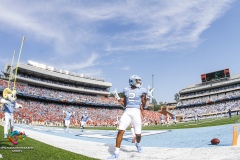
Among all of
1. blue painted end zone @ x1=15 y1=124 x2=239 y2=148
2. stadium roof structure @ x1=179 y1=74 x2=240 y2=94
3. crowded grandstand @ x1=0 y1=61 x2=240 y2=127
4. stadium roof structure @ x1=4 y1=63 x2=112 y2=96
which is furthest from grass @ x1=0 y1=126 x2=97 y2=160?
stadium roof structure @ x1=179 y1=74 x2=240 y2=94

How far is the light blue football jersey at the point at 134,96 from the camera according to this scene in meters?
6.48

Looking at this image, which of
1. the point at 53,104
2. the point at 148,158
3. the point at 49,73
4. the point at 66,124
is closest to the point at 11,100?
the point at 148,158

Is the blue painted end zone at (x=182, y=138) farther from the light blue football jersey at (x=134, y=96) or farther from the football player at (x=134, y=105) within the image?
the light blue football jersey at (x=134, y=96)

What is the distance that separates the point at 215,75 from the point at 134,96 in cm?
8598

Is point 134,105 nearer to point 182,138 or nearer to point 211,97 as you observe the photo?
point 182,138

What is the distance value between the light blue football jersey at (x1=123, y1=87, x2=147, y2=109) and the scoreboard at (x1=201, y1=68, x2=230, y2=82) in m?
84.5

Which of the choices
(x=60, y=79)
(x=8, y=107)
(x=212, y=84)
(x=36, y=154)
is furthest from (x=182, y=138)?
(x=212, y=84)

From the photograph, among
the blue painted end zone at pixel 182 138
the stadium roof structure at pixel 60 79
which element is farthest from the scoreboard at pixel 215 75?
the blue painted end zone at pixel 182 138

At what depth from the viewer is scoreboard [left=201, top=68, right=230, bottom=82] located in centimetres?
8327

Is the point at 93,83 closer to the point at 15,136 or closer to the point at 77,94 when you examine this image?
the point at 77,94

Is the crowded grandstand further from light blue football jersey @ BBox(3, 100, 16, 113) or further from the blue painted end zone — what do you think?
the blue painted end zone

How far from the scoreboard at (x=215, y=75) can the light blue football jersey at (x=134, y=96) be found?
84.5 metres

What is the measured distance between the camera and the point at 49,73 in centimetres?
6494

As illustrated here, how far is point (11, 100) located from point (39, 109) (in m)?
42.3
